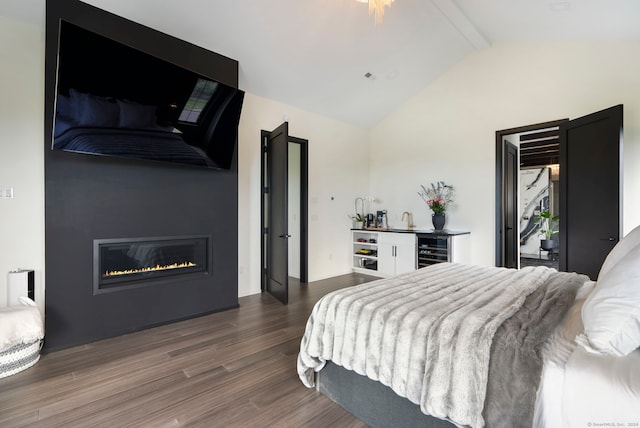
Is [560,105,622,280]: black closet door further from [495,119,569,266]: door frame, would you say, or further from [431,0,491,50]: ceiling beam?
[431,0,491,50]: ceiling beam

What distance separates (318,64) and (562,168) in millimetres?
3372

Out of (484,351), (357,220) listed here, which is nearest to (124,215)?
(484,351)

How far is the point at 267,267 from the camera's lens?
450cm

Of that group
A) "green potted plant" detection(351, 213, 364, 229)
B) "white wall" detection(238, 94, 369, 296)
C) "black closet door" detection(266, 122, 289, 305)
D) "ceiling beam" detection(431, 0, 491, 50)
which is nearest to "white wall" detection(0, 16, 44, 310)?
"white wall" detection(238, 94, 369, 296)

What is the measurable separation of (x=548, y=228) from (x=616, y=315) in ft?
26.6

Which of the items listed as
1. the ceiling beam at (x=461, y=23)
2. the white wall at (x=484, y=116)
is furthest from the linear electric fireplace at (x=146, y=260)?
the ceiling beam at (x=461, y=23)

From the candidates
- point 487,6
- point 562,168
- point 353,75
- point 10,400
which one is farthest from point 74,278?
point 562,168

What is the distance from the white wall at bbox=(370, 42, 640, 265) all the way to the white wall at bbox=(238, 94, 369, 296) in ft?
2.02

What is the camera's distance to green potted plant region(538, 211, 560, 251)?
21.9 ft

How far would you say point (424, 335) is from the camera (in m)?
1.42

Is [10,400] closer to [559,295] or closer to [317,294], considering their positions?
[317,294]

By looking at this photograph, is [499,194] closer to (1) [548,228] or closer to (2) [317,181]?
(2) [317,181]

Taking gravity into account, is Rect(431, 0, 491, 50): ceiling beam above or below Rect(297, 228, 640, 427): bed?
above

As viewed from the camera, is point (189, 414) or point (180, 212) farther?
point (180, 212)
